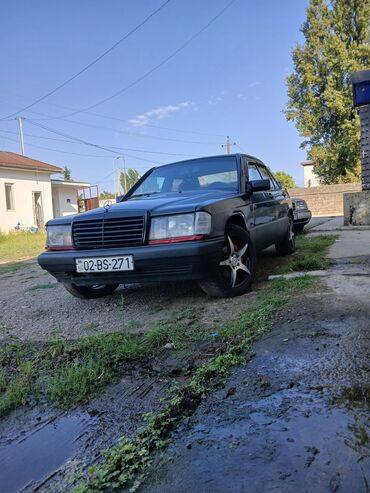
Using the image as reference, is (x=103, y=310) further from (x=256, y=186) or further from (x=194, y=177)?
(x=256, y=186)

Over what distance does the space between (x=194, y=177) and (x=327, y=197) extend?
1852 centimetres

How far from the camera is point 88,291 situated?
4309 millimetres

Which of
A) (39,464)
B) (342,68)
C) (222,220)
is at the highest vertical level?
(342,68)

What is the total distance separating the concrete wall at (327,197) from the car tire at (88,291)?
18.8 metres

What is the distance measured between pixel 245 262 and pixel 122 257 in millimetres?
1243

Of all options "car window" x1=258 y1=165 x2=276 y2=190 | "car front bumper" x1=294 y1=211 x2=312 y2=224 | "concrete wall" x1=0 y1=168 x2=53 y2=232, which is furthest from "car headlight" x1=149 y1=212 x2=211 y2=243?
"concrete wall" x1=0 y1=168 x2=53 y2=232

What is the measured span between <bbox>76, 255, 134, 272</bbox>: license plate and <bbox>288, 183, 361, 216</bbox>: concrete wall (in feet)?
64.4

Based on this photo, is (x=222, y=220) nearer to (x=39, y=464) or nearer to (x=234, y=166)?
(x=234, y=166)

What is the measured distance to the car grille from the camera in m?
3.50

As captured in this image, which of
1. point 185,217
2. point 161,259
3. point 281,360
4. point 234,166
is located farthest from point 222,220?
point 281,360

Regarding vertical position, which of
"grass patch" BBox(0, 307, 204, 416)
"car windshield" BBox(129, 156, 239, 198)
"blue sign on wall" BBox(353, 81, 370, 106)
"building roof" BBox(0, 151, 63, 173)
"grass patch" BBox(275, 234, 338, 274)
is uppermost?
"building roof" BBox(0, 151, 63, 173)

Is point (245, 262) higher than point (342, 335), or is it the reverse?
point (245, 262)

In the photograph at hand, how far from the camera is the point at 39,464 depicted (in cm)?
167

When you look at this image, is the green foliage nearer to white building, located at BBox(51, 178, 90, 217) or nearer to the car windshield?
the car windshield
